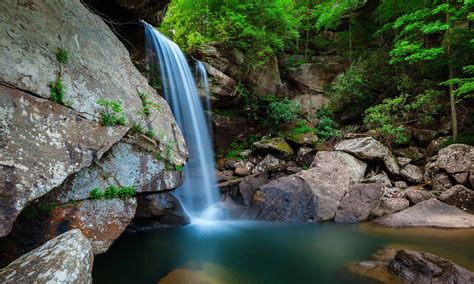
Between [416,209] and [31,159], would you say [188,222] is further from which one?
[416,209]

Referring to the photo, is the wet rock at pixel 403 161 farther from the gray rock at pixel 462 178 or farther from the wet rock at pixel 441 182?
the gray rock at pixel 462 178

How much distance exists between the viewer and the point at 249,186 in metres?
9.23

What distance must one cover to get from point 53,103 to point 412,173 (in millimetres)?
10116

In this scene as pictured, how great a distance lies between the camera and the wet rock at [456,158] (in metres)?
8.20

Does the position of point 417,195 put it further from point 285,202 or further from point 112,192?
point 112,192

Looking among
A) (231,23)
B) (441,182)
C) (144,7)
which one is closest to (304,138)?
(441,182)

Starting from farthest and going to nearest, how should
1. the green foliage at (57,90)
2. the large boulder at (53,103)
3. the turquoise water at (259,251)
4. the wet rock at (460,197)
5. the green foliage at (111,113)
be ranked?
1. the wet rock at (460,197)
2. the turquoise water at (259,251)
3. the green foliage at (111,113)
4. the green foliage at (57,90)
5. the large boulder at (53,103)

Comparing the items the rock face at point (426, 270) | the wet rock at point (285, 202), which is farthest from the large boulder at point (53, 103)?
the rock face at point (426, 270)

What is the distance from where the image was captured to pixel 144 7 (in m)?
7.04

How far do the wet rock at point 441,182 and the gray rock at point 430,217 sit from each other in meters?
1.01

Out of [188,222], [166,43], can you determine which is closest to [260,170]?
[188,222]

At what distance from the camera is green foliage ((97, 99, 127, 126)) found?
440 centimetres

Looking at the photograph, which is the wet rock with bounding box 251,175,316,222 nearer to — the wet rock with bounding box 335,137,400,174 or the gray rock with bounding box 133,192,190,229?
the gray rock with bounding box 133,192,190,229

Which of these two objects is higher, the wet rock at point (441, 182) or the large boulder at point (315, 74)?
the large boulder at point (315, 74)
